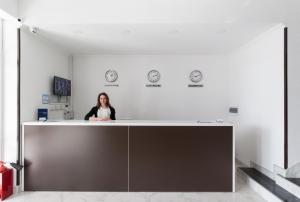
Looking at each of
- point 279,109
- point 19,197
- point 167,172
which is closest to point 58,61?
point 19,197

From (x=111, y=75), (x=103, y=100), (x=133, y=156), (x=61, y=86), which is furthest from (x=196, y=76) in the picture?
(x=61, y=86)

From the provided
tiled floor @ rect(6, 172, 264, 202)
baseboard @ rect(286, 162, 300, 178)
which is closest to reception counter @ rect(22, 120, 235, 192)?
tiled floor @ rect(6, 172, 264, 202)

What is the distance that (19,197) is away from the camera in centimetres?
320

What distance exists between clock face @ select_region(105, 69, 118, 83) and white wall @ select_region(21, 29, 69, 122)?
1294mm

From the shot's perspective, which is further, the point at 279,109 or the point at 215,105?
the point at 215,105

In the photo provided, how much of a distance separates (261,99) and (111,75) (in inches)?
137

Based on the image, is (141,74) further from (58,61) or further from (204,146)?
(204,146)

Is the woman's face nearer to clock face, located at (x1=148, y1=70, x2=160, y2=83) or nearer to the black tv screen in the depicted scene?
the black tv screen

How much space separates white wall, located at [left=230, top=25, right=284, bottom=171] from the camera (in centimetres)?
330

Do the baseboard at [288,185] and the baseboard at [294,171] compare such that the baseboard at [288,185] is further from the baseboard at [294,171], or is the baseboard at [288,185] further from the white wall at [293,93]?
the white wall at [293,93]

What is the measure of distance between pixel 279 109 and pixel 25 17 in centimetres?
418

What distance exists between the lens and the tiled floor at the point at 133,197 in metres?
3.10

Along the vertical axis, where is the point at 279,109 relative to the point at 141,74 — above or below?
below

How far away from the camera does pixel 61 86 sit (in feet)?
15.4
